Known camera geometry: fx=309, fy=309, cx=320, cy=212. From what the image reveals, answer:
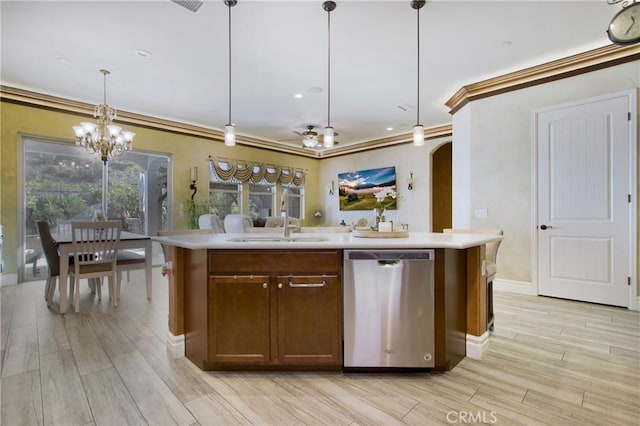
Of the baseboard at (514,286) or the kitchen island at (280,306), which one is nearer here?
the kitchen island at (280,306)

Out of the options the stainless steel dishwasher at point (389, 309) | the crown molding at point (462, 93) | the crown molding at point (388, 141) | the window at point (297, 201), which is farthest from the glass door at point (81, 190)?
the stainless steel dishwasher at point (389, 309)

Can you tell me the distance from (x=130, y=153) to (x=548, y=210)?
6.82 m

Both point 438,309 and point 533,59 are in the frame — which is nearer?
point 438,309

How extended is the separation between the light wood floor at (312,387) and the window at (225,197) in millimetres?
4422

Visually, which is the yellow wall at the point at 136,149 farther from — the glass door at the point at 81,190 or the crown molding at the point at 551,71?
the crown molding at the point at 551,71

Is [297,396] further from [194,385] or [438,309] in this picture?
[438,309]

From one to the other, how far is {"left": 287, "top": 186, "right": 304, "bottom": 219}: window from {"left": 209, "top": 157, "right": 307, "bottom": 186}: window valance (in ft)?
1.00

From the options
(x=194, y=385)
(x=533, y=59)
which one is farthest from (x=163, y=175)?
(x=533, y=59)

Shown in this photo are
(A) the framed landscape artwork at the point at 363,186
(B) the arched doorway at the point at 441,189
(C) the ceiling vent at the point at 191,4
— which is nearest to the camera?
(C) the ceiling vent at the point at 191,4

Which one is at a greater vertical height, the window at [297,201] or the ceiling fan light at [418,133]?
the ceiling fan light at [418,133]

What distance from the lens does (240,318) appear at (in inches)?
81.4

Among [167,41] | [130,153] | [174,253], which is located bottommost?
[174,253]

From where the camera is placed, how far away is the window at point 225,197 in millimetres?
7043

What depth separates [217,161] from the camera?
22.7 feet
